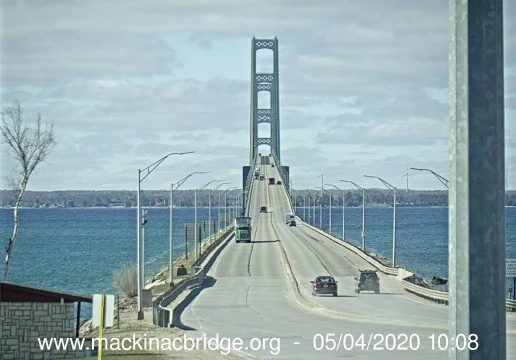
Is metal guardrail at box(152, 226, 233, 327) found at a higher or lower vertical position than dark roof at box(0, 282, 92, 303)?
lower

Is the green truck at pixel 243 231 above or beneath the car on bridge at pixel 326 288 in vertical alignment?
above

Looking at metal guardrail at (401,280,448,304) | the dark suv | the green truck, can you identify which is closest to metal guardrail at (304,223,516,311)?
metal guardrail at (401,280,448,304)

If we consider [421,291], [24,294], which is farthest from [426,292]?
[24,294]

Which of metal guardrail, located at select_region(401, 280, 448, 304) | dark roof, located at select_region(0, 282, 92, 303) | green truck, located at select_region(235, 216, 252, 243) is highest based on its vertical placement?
dark roof, located at select_region(0, 282, 92, 303)

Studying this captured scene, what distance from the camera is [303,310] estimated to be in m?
41.7

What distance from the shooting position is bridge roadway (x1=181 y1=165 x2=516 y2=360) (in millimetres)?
26203

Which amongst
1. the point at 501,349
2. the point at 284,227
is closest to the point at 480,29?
the point at 501,349

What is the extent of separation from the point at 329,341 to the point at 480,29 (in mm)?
22894

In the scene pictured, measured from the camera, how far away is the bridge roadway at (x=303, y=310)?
26.2m

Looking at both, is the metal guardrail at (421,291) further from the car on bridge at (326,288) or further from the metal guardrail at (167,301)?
the metal guardrail at (167,301)

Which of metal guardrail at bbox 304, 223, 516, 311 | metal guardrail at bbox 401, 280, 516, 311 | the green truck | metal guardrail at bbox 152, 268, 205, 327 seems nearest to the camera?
metal guardrail at bbox 152, 268, 205, 327

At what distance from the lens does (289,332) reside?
3091cm

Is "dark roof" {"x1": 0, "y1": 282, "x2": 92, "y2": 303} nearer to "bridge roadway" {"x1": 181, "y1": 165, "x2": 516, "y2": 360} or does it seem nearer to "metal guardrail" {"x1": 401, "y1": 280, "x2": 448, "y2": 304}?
"bridge roadway" {"x1": 181, "y1": 165, "x2": 516, "y2": 360}

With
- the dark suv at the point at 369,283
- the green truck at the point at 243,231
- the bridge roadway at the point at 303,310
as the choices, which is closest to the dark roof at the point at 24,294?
the bridge roadway at the point at 303,310
